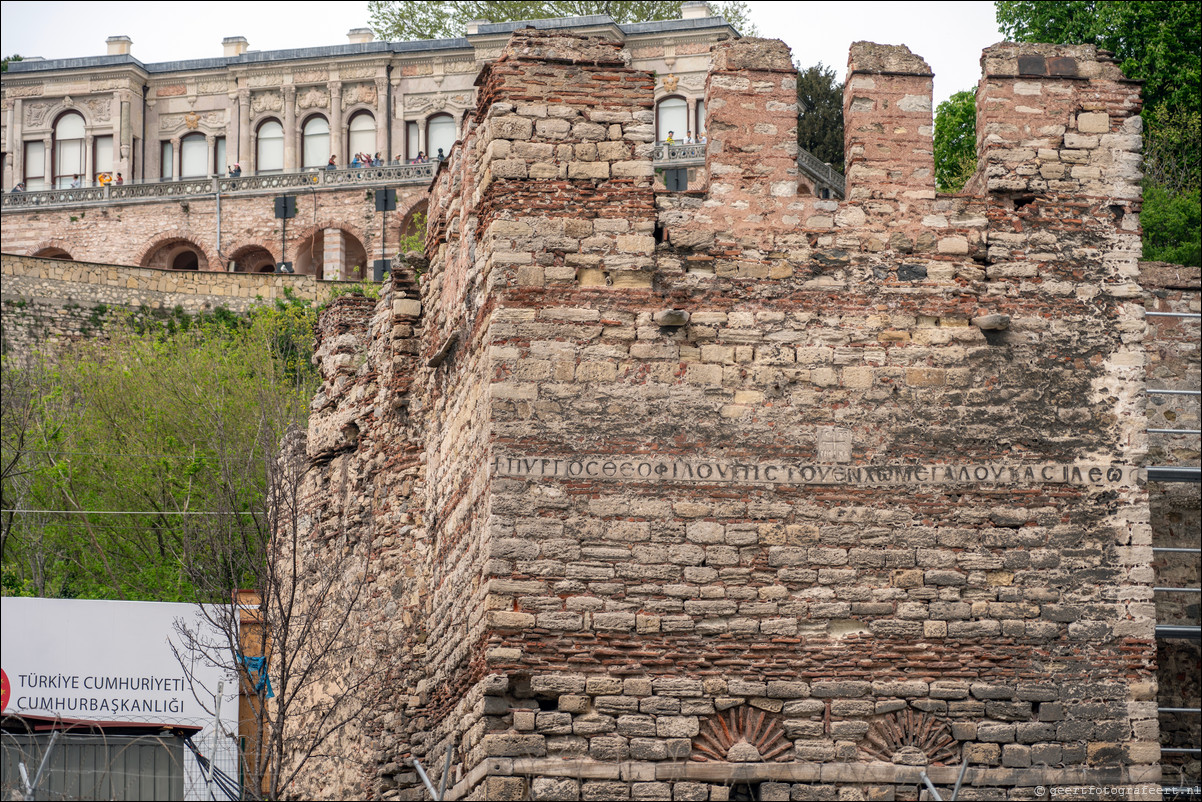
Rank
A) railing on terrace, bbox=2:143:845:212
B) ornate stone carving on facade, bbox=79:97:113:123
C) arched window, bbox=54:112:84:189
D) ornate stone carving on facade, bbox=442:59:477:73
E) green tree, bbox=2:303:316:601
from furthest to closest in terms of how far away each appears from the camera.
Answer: arched window, bbox=54:112:84:189, ornate stone carving on facade, bbox=79:97:113:123, ornate stone carving on facade, bbox=442:59:477:73, railing on terrace, bbox=2:143:845:212, green tree, bbox=2:303:316:601

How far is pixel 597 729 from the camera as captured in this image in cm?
1012

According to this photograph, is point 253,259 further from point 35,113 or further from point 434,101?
point 35,113

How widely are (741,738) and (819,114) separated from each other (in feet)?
110

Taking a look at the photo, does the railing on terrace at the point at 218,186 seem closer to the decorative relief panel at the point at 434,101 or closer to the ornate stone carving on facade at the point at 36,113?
the decorative relief panel at the point at 434,101

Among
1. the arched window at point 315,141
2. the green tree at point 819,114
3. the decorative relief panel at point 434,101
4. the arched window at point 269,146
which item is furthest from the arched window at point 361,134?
the green tree at point 819,114

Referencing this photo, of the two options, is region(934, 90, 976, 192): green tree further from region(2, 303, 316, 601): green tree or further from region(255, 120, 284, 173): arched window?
region(255, 120, 284, 173): arched window

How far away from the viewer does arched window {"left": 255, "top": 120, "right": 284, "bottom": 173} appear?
55531mm

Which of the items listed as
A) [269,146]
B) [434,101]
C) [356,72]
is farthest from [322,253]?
[356,72]

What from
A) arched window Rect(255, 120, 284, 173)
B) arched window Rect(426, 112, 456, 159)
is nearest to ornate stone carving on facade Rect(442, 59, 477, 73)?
arched window Rect(426, 112, 456, 159)

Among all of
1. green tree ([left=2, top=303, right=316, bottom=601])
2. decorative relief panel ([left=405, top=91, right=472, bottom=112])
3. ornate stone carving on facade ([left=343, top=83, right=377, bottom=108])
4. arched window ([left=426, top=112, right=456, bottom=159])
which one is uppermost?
ornate stone carving on facade ([left=343, top=83, right=377, bottom=108])

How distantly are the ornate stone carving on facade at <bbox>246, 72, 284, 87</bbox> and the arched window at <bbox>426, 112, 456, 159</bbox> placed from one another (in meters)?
5.32

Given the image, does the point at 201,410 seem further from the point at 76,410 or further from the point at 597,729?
the point at 597,729

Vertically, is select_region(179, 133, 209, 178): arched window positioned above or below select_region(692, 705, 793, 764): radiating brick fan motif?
above

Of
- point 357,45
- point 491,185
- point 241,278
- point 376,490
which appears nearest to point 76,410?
point 241,278
